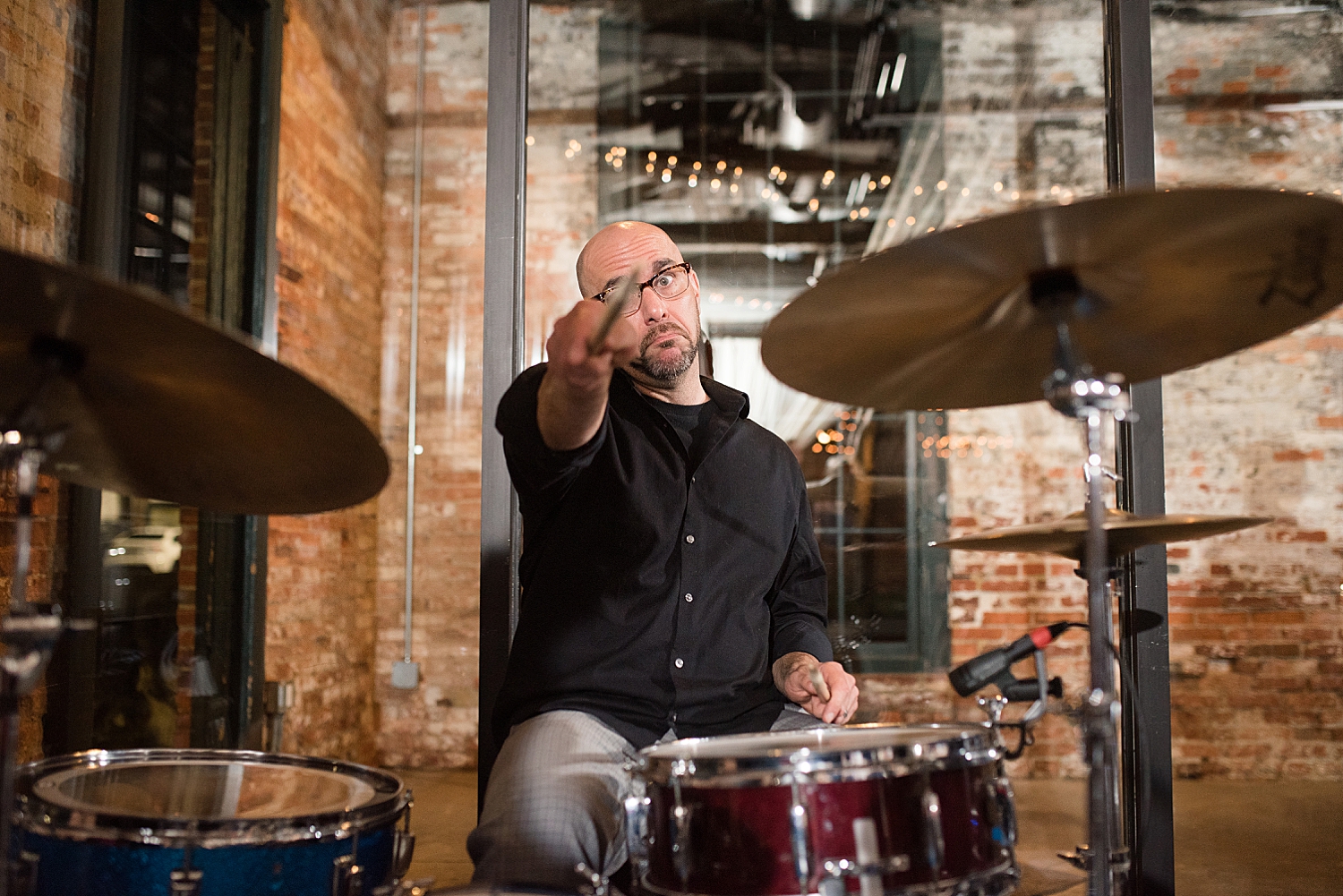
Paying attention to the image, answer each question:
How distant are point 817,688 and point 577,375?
75cm

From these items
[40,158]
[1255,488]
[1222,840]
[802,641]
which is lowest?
[1222,840]

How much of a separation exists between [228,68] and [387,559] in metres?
1.46

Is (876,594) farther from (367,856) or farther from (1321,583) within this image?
(367,856)

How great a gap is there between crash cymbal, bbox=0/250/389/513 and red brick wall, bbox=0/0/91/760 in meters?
0.99

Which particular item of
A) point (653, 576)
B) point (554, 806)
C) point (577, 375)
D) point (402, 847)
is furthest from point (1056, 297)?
point (402, 847)

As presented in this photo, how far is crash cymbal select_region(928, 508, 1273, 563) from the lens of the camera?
149 centimetres

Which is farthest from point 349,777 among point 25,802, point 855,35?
point 855,35

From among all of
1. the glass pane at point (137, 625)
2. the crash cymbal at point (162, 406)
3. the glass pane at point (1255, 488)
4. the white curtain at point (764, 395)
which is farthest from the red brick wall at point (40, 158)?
the glass pane at point (1255, 488)

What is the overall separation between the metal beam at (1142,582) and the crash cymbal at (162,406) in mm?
1630

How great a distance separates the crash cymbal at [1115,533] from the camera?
1485mm

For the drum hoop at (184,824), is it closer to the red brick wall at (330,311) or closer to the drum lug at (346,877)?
the drum lug at (346,877)

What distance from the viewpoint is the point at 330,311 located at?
299cm

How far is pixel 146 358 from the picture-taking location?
1.08 meters

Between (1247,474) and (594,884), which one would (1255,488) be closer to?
(1247,474)
